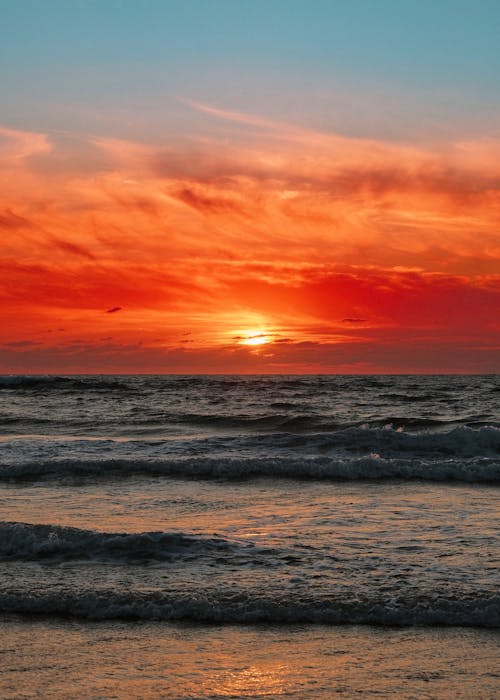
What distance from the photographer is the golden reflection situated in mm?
5535

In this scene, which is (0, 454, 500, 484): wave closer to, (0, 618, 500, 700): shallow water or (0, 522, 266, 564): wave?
(0, 522, 266, 564): wave

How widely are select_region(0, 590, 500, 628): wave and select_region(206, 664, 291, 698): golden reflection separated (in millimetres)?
1236

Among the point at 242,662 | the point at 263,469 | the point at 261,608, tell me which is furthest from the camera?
the point at 263,469

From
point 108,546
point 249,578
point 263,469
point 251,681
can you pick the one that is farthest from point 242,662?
point 263,469

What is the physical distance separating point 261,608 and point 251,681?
1.74 m

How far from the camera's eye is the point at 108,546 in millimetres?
9852

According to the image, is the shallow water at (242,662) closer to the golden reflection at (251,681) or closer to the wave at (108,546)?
the golden reflection at (251,681)

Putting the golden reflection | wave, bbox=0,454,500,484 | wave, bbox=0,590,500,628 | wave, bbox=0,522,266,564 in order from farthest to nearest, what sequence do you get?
wave, bbox=0,454,500,484 < wave, bbox=0,522,266,564 < wave, bbox=0,590,500,628 < the golden reflection

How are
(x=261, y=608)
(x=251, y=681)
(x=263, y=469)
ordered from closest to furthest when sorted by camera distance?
(x=251, y=681)
(x=261, y=608)
(x=263, y=469)

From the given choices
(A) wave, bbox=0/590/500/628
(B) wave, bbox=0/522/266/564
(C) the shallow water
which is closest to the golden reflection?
(C) the shallow water

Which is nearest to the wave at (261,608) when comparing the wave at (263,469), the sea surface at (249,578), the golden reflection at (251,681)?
the sea surface at (249,578)

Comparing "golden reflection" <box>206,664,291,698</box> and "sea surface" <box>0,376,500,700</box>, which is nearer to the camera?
"golden reflection" <box>206,664,291,698</box>

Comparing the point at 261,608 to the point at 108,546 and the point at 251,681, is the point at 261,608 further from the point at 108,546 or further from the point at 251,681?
the point at 108,546

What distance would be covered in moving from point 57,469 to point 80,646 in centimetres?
1219
